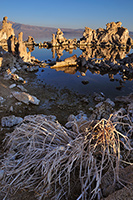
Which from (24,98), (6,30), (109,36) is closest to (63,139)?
(24,98)

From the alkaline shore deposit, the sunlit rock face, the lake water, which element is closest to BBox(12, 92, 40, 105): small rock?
the alkaline shore deposit

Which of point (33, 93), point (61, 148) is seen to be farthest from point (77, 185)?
point (33, 93)

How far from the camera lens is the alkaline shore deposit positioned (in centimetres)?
194

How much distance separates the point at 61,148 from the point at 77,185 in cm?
59

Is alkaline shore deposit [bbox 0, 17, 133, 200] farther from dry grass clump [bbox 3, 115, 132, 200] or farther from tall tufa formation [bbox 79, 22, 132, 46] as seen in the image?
tall tufa formation [bbox 79, 22, 132, 46]

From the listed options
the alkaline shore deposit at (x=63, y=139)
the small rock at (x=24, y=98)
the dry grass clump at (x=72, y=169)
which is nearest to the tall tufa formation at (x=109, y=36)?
the alkaline shore deposit at (x=63, y=139)

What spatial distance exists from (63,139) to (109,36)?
7123 cm

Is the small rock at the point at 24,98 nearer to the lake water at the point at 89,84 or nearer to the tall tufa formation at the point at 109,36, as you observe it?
the lake water at the point at 89,84

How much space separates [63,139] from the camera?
259 cm

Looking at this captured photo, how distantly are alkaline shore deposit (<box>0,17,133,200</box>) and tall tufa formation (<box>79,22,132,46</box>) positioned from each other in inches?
1918

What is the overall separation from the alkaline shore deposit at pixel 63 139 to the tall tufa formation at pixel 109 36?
4871 centimetres

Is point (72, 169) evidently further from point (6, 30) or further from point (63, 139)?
point (6, 30)

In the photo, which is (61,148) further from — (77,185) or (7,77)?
(7,77)

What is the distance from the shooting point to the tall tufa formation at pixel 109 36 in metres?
60.4
